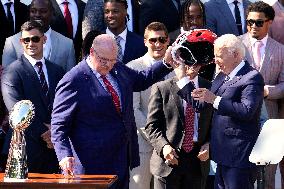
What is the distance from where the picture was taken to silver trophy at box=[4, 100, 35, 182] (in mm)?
7516

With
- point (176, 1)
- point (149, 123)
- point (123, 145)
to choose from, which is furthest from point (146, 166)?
point (176, 1)

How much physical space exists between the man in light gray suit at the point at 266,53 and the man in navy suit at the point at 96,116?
205 cm

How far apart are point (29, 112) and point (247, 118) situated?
1.93 m

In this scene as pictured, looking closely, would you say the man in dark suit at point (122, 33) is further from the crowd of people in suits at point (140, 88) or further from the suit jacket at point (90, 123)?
the suit jacket at point (90, 123)

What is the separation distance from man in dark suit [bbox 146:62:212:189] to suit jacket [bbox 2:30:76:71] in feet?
3.97

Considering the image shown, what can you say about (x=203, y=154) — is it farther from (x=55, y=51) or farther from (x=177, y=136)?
(x=55, y=51)

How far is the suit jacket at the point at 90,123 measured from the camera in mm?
8281

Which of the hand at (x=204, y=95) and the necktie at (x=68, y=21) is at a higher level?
the necktie at (x=68, y=21)

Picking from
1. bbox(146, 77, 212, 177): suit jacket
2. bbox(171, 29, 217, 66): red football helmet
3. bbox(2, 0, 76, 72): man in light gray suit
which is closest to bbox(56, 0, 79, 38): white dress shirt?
bbox(2, 0, 76, 72): man in light gray suit

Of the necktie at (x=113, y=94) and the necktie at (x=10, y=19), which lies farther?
the necktie at (x=10, y=19)

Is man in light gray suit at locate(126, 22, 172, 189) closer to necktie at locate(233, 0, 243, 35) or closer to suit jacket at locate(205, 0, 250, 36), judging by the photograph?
suit jacket at locate(205, 0, 250, 36)

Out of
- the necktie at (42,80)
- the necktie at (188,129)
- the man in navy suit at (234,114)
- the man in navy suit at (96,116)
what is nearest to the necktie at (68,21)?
the necktie at (42,80)

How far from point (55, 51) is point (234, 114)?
7.88ft

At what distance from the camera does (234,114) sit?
8422 millimetres
